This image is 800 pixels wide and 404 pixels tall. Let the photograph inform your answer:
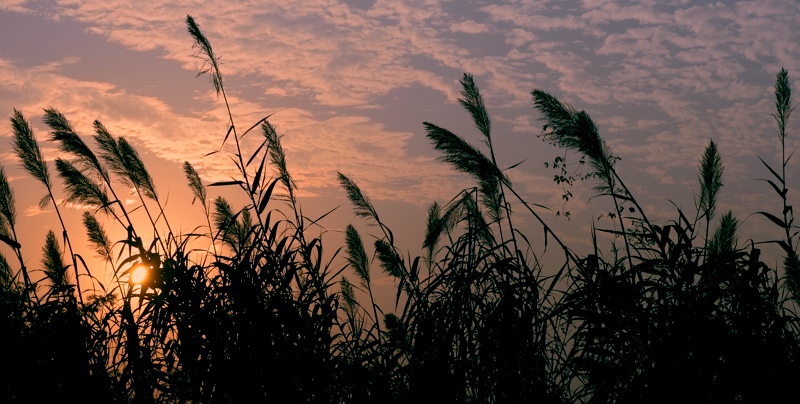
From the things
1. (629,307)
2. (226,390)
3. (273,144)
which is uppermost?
(273,144)

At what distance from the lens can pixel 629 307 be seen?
9.18ft

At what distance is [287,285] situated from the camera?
332 centimetres

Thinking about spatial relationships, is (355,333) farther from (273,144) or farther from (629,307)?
(273,144)

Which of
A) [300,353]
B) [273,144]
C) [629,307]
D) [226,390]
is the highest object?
[273,144]

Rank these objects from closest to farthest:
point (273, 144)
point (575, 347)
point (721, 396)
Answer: point (721, 396), point (575, 347), point (273, 144)

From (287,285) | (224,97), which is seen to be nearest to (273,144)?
(224,97)

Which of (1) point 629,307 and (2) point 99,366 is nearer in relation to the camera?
(1) point 629,307

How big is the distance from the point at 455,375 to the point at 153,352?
4.70ft

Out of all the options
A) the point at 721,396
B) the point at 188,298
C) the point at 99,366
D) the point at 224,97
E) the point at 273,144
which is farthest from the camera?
the point at 273,144

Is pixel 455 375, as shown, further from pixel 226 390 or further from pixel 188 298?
pixel 188 298

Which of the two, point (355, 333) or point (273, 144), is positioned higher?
point (273, 144)

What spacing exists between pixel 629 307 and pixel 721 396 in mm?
445

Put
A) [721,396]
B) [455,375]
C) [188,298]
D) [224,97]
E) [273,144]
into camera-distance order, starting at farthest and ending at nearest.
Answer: [273,144], [224,97], [188,298], [455,375], [721,396]

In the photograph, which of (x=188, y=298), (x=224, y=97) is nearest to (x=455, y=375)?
(x=188, y=298)
